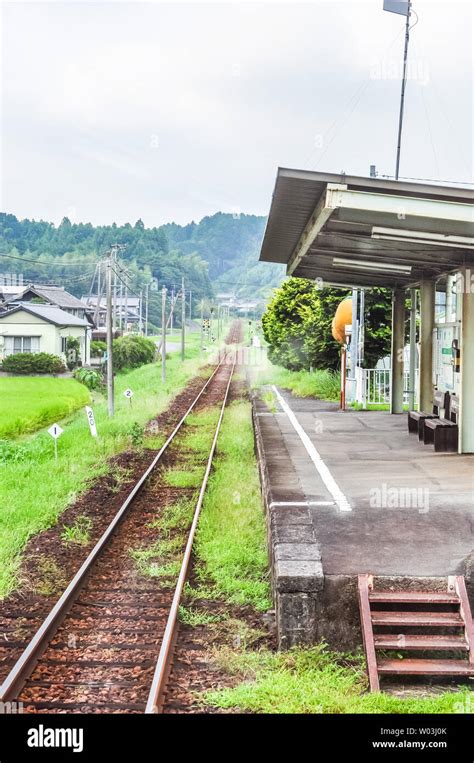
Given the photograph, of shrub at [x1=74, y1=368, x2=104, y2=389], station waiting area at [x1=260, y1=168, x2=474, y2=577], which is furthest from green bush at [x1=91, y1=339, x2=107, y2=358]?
station waiting area at [x1=260, y1=168, x2=474, y2=577]

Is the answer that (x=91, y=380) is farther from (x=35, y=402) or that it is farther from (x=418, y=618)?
(x=418, y=618)

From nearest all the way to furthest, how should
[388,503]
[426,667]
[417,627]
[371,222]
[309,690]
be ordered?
[309,690], [426,667], [417,627], [388,503], [371,222]

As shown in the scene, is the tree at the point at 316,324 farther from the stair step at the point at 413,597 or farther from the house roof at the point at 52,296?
the house roof at the point at 52,296

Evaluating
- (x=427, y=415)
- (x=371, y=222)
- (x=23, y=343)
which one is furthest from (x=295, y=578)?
(x=23, y=343)

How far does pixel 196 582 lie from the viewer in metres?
7.22

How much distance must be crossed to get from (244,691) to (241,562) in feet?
8.59

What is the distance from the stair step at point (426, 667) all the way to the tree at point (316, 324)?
16055mm

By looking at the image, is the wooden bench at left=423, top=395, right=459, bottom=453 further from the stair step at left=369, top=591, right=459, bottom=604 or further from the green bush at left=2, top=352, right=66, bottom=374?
the green bush at left=2, top=352, right=66, bottom=374

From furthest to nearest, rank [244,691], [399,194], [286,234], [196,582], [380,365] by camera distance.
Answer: [380,365] → [286,234] → [399,194] → [196,582] → [244,691]

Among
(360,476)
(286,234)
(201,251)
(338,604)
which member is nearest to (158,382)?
(286,234)

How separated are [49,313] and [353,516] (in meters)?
38.6

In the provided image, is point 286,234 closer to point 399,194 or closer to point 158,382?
point 399,194

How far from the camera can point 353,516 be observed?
7.43 meters
